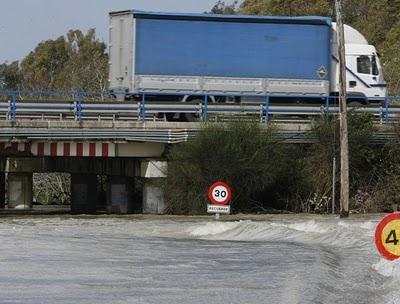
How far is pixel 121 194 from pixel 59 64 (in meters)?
53.0

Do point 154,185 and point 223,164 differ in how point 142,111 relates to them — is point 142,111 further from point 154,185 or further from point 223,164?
point 223,164

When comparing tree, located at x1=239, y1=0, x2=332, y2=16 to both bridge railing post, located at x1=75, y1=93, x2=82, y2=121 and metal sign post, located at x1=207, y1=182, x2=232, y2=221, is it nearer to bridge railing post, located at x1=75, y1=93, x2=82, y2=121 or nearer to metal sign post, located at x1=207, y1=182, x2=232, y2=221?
bridge railing post, located at x1=75, y1=93, x2=82, y2=121

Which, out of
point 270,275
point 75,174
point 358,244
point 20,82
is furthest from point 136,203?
point 20,82

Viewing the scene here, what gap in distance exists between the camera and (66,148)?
32.2 m

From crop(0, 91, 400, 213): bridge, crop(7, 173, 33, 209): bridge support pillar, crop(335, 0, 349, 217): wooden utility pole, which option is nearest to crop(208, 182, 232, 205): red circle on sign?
crop(335, 0, 349, 217): wooden utility pole

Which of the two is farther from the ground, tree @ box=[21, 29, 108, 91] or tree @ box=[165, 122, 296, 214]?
tree @ box=[21, 29, 108, 91]

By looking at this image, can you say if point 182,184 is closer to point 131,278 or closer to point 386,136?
point 386,136

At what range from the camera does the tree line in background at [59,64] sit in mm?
74588

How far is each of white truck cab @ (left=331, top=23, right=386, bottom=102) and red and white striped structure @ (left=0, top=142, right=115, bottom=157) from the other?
29.6 ft

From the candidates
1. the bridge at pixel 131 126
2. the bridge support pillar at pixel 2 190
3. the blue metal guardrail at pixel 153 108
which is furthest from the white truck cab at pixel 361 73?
the bridge support pillar at pixel 2 190

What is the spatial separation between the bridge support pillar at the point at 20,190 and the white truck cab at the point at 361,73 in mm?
13123

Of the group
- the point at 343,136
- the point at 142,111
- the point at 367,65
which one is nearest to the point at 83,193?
the point at 142,111

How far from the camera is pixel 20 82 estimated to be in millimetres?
81000

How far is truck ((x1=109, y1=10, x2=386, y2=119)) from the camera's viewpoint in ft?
112
